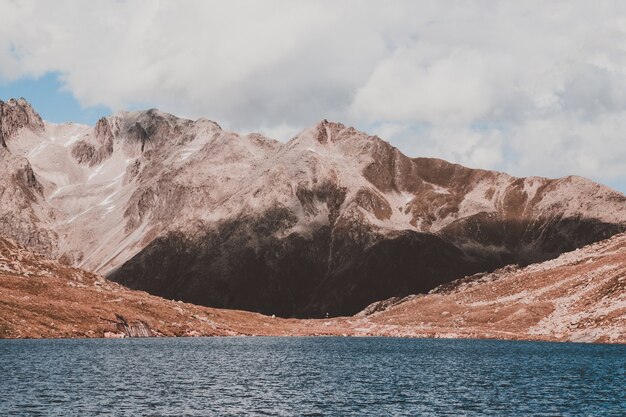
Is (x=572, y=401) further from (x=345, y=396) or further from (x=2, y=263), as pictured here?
(x=2, y=263)

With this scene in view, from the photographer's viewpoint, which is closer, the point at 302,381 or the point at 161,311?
the point at 302,381

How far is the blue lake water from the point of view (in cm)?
6900

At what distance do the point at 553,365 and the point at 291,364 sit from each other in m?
40.3

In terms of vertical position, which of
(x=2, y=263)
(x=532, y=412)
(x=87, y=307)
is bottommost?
(x=532, y=412)

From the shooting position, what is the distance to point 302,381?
9138 cm

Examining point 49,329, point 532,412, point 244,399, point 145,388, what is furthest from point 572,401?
point 49,329

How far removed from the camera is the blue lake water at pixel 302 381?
6900 centimetres

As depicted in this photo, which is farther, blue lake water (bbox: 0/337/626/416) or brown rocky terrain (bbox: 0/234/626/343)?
brown rocky terrain (bbox: 0/234/626/343)

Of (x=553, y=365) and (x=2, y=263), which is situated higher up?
(x=2, y=263)

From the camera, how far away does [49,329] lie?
5886 inches

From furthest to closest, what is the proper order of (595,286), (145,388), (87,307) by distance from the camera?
1. (595,286)
2. (87,307)
3. (145,388)

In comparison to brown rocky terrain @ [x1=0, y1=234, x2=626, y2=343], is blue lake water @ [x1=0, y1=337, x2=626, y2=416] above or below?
below

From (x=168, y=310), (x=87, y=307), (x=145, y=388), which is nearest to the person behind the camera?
(x=145, y=388)

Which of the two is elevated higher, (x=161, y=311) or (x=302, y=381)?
(x=161, y=311)
